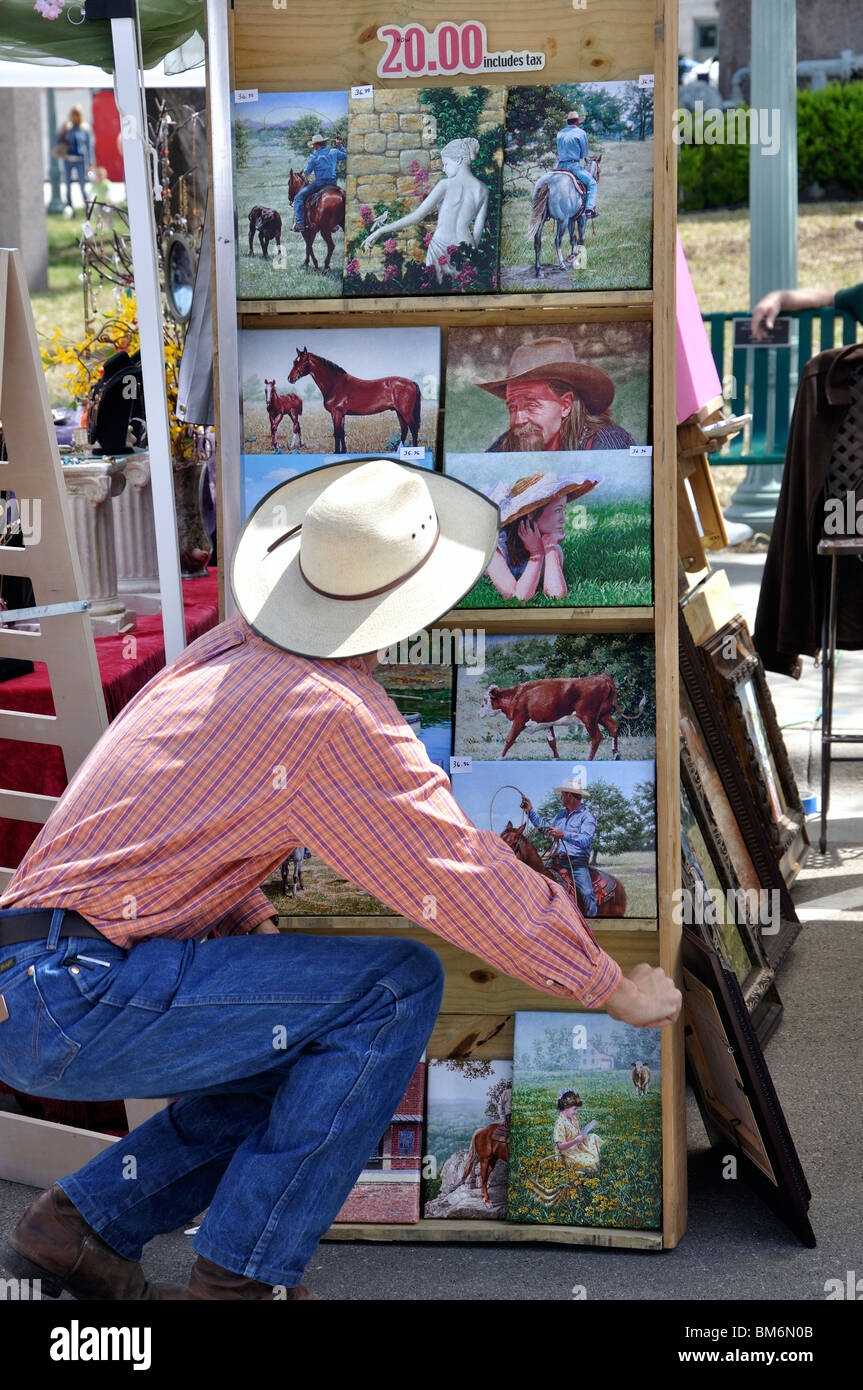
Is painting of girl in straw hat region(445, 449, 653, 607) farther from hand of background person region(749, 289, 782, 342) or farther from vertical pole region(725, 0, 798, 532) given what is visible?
vertical pole region(725, 0, 798, 532)

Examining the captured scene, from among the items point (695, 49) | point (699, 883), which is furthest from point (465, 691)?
point (695, 49)

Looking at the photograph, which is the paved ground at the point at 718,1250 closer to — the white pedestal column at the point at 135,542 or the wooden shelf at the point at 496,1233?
the wooden shelf at the point at 496,1233

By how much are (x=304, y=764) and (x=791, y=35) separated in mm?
7178

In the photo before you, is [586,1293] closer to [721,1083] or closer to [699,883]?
[721,1083]

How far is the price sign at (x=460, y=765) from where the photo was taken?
106 inches

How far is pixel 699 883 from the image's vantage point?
310 centimetres

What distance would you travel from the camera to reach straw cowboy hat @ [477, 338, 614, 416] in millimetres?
2654

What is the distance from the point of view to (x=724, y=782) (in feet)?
12.0

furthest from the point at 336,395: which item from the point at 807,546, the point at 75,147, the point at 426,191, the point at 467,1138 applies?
the point at 75,147

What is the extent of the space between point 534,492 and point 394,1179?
1.24m

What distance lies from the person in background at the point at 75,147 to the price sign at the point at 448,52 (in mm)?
20143

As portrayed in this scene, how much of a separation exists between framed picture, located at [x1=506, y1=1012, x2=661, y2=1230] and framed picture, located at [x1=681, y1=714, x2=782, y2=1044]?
48 cm

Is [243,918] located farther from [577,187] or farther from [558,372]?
[577,187]

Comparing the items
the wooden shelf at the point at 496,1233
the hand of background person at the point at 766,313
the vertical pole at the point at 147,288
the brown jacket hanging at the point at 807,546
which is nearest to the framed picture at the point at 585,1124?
the wooden shelf at the point at 496,1233
